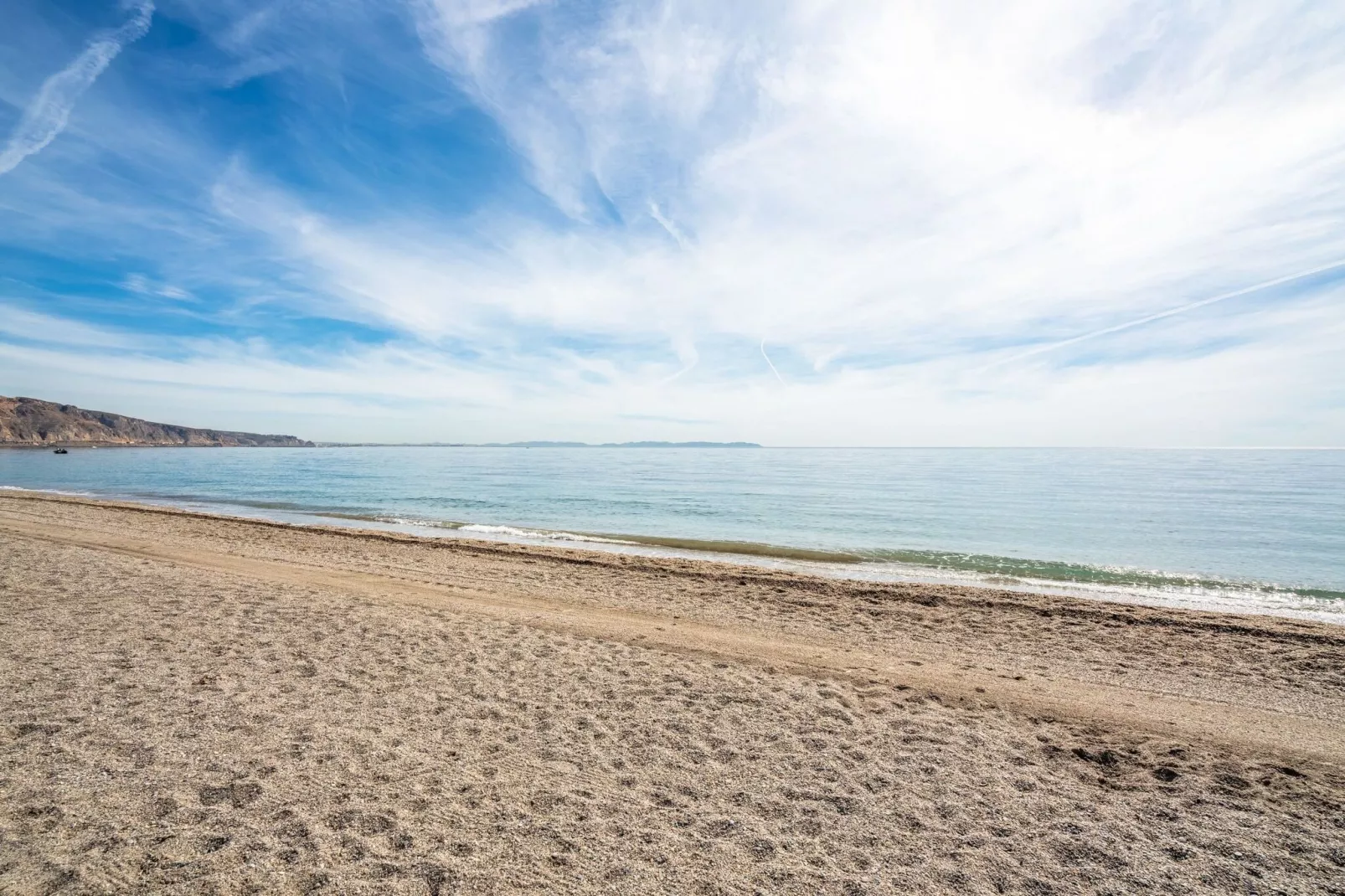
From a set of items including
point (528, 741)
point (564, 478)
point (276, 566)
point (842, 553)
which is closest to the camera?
point (528, 741)

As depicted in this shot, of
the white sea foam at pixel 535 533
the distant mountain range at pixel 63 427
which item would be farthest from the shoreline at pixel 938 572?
the distant mountain range at pixel 63 427

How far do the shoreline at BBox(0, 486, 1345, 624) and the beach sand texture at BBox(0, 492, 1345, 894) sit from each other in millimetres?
3113

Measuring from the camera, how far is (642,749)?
525cm

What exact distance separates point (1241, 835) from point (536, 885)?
16.4ft

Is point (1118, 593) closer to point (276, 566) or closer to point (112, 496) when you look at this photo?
point (276, 566)

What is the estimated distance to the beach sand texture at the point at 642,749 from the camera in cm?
379

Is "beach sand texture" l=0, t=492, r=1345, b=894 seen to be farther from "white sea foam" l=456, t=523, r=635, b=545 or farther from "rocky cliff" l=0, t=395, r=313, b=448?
"rocky cliff" l=0, t=395, r=313, b=448

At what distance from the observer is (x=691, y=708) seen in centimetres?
616

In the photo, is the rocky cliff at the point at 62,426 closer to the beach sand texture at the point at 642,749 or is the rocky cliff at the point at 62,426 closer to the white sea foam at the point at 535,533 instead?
the white sea foam at the point at 535,533

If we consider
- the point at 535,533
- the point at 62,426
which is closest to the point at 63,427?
the point at 62,426

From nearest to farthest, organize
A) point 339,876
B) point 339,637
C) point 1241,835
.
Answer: point 339,876
point 1241,835
point 339,637

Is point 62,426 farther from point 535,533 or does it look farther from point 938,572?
point 938,572

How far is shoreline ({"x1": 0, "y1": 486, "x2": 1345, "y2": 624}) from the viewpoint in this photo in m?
13.0

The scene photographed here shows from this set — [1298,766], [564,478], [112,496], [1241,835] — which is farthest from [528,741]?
[564,478]
